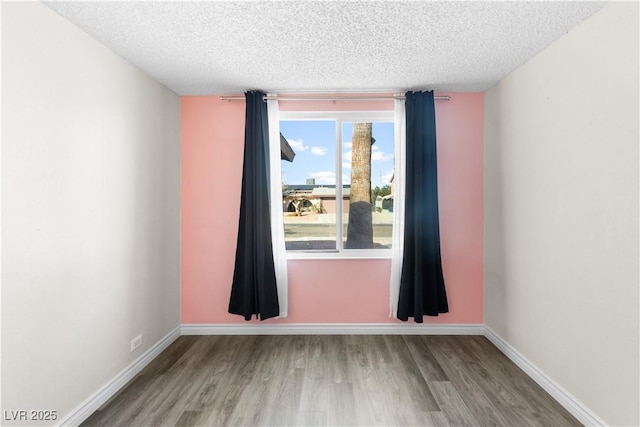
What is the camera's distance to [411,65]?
2512 millimetres

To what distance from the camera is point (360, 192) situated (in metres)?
3.28

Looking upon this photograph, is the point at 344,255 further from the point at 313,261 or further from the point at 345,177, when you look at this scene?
the point at 345,177

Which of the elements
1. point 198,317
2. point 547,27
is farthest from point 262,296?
point 547,27

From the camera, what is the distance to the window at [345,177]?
128 inches

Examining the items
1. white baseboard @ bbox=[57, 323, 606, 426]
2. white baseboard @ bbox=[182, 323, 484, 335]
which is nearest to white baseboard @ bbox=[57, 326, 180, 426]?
white baseboard @ bbox=[57, 323, 606, 426]

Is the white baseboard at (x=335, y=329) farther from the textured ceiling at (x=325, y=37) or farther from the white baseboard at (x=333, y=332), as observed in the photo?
the textured ceiling at (x=325, y=37)

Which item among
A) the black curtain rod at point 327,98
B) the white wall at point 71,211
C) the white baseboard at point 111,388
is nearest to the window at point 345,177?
the black curtain rod at point 327,98

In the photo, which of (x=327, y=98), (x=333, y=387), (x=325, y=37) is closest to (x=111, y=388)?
(x=333, y=387)

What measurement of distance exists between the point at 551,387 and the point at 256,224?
8.81 ft

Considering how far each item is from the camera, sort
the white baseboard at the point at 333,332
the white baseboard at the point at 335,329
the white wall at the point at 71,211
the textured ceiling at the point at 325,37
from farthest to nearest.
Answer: the white baseboard at the point at 335,329 < the white baseboard at the point at 333,332 < the textured ceiling at the point at 325,37 < the white wall at the point at 71,211

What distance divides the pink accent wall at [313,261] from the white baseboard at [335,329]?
5 cm

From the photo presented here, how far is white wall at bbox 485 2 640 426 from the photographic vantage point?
164cm

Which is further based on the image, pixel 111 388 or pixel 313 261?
pixel 313 261

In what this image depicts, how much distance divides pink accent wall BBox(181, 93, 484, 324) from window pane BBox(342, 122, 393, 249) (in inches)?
11.5
